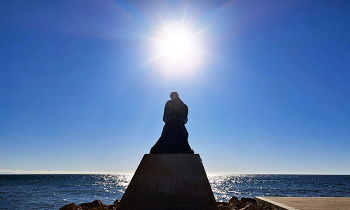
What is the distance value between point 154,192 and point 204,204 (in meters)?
1.02

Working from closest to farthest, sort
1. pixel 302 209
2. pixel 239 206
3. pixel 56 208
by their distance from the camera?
pixel 302 209 → pixel 239 206 → pixel 56 208

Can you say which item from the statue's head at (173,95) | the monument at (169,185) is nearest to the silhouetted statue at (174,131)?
the statue's head at (173,95)

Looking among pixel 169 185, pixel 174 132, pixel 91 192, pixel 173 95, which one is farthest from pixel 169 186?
pixel 91 192

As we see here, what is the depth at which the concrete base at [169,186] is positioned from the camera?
4762 millimetres

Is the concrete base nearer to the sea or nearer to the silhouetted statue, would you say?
the silhouetted statue

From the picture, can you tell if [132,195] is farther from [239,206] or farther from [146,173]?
[239,206]

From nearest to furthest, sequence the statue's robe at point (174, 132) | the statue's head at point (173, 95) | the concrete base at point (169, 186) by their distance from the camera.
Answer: the concrete base at point (169, 186), the statue's robe at point (174, 132), the statue's head at point (173, 95)

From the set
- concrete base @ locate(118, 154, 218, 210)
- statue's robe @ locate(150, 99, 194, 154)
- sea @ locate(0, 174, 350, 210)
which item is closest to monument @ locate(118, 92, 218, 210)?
concrete base @ locate(118, 154, 218, 210)

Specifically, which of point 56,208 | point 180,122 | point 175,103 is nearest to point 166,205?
point 180,122

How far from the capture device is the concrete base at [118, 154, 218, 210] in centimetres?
476

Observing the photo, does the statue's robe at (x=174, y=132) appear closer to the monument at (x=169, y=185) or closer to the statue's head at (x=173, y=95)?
the statue's head at (x=173, y=95)

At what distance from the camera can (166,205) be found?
4758mm

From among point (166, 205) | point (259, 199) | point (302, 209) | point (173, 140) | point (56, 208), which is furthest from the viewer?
point (56, 208)

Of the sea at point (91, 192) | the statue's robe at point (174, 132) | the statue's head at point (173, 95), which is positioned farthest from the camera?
the sea at point (91, 192)
